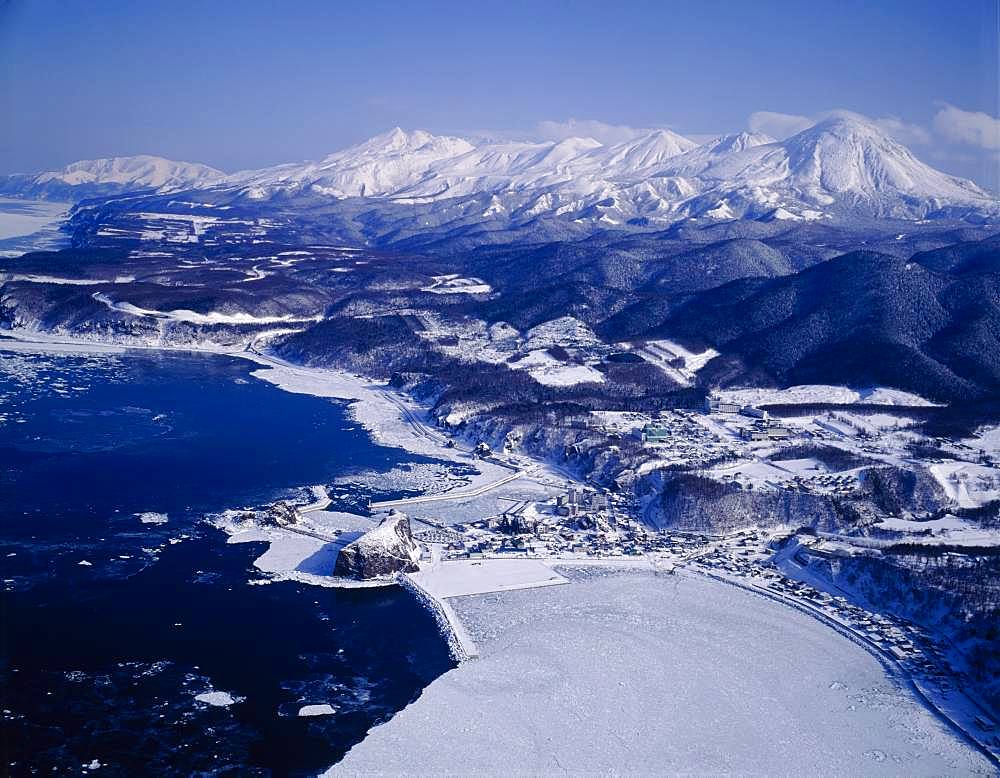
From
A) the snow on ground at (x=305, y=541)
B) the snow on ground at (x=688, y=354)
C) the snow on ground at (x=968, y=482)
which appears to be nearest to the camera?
the snow on ground at (x=305, y=541)

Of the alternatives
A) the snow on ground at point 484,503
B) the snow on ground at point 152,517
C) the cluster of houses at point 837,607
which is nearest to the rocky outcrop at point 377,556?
the snow on ground at point 484,503

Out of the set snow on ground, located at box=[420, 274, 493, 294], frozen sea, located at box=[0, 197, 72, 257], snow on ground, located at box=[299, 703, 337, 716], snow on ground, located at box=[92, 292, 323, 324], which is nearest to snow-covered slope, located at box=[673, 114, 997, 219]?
snow on ground, located at box=[420, 274, 493, 294]

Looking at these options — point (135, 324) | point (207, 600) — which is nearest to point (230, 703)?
point (207, 600)

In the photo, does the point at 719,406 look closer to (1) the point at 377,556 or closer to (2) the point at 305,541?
(2) the point at 305,541

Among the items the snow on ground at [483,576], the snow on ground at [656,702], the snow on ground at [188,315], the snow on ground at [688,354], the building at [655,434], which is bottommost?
the snow on ground at [656,702]

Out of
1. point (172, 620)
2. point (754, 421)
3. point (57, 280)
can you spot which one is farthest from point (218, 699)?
point (57, 280)

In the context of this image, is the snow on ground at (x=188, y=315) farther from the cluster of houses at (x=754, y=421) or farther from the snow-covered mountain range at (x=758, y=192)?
the snow-covered mountain range at (x=758, y=192)

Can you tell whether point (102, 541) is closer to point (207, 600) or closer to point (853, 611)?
point (207, 600)
